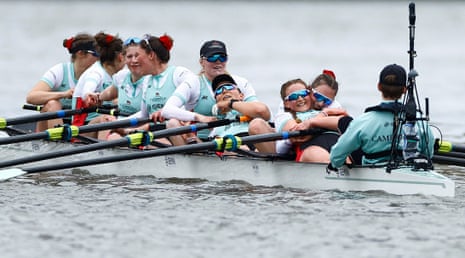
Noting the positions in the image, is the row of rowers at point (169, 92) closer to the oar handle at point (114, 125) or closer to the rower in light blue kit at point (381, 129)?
the oar handle at point (114, 125)

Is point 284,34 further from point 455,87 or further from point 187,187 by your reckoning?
point 187,187

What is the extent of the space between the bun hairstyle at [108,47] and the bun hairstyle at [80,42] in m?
0.18

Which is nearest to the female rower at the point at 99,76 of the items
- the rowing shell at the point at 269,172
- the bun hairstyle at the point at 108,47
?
the bun hairstyle at the point at 108,47

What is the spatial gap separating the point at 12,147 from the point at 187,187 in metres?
2.95

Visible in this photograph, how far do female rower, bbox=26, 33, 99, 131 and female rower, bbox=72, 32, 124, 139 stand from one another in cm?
20

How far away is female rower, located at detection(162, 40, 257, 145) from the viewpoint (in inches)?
445

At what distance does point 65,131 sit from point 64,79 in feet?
7.04

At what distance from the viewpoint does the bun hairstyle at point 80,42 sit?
13195mm

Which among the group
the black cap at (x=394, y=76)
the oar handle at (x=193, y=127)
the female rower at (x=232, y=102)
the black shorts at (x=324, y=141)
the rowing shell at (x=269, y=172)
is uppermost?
the black cap at (x=394, y=76)

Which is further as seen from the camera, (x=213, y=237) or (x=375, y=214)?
(x=375, y=214)

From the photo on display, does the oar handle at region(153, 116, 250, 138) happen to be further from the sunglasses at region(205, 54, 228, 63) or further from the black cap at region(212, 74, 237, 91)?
the sunglasses at region(205, 54, 228, 63)

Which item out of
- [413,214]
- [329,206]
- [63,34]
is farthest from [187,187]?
[63,34]

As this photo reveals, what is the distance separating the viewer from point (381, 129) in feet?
31.2

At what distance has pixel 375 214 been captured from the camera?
30.3 ft
